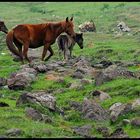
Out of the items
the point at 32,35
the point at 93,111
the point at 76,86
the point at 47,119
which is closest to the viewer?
the point at 47,119

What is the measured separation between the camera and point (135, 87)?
21.8 metres

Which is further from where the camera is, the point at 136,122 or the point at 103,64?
the point at 103,64

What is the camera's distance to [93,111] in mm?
19062

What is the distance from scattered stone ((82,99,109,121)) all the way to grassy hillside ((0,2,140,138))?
0.26 m

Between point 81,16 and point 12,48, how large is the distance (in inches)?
1369

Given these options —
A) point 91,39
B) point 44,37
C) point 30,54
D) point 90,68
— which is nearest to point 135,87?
point 90,68

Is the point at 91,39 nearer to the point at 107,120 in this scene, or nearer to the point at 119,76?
the point at 119,76

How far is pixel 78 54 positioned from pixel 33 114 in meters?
19.9

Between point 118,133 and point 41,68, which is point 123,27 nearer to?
point 41,68

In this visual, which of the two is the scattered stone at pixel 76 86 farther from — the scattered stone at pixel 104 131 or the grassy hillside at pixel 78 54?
the scattered stone at pixel 104 131

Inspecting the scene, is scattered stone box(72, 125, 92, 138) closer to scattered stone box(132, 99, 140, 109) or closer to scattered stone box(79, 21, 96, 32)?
scattered stone box(132, 99, 140, 109)

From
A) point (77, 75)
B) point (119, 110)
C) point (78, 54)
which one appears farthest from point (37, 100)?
point (78, 54)

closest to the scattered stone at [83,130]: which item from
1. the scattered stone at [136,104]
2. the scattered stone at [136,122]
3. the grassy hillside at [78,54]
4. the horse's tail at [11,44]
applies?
the grassy hillside at [78,54]

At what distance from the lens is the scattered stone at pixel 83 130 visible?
1651 cm
